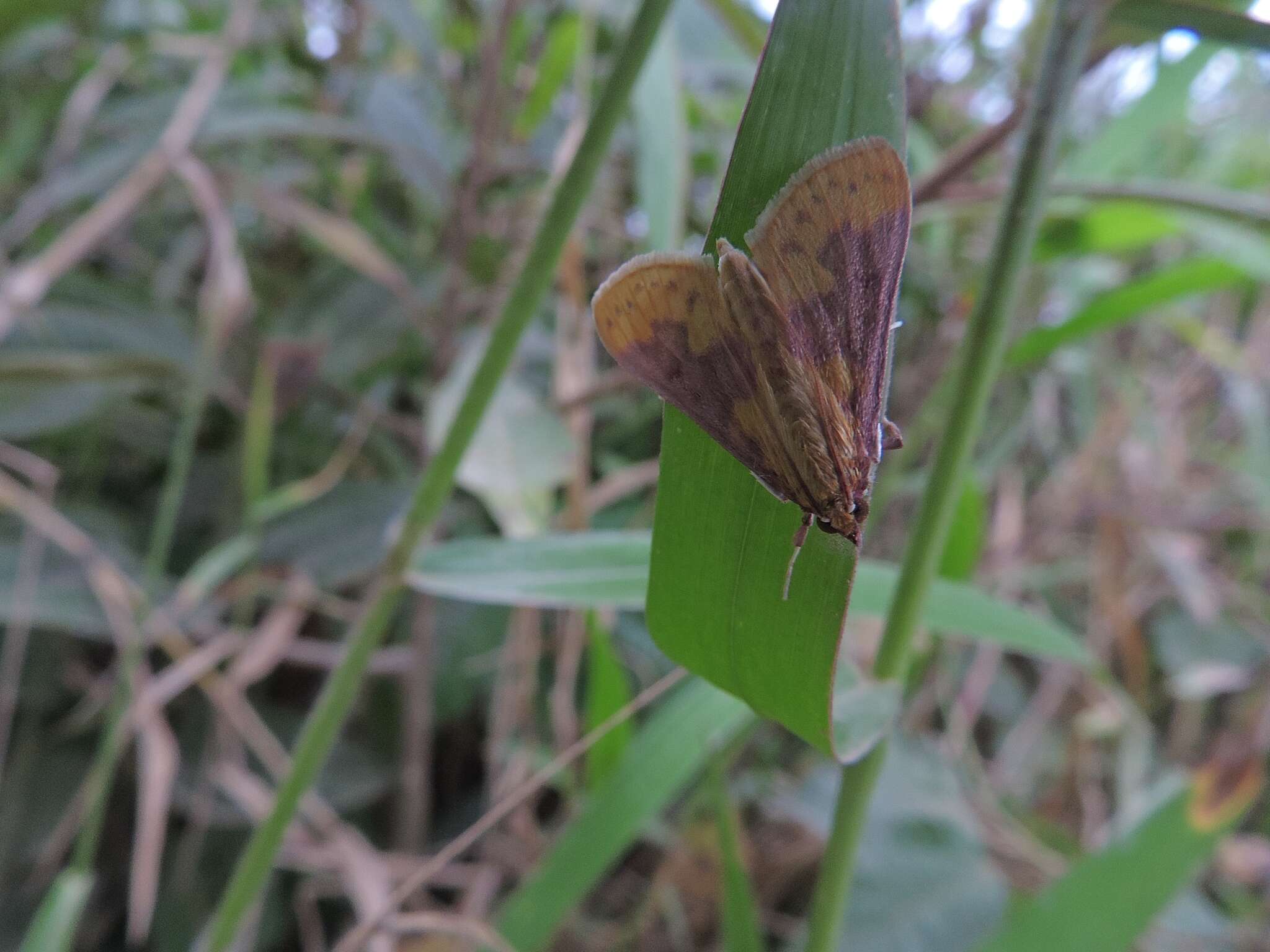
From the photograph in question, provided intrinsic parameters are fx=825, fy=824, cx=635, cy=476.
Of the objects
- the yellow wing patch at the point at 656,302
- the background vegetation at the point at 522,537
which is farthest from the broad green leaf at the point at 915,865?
the yellow wing patch at the point at 656,302

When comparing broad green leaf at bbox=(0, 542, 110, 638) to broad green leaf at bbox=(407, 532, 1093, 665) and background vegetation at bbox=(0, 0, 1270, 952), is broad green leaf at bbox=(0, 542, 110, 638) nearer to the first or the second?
background vegetation at bbox=(0, 0, 1270, 952)

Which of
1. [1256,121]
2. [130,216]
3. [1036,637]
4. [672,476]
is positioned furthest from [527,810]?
[1256,121]

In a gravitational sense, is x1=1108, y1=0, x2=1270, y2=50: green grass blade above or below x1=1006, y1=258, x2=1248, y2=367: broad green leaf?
above

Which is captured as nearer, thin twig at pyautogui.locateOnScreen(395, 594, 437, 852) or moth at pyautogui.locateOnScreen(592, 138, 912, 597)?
moth at pyautogui.locateOnScreen(592, 138, 912, 597)

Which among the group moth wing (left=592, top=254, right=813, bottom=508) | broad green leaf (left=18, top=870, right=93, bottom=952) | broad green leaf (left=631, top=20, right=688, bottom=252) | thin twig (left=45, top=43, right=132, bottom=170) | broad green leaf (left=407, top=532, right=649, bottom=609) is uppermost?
broad green leaf (left=631, top=20, right=688, bottom=252)

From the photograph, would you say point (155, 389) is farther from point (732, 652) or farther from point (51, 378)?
point (732, 652)

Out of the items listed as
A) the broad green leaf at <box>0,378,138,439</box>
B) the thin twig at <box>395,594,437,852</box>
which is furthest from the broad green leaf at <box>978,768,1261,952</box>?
the broad green leaf at <box>0,378,138,439</box>

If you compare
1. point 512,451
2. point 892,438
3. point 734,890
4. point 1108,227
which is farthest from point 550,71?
point 734,890
